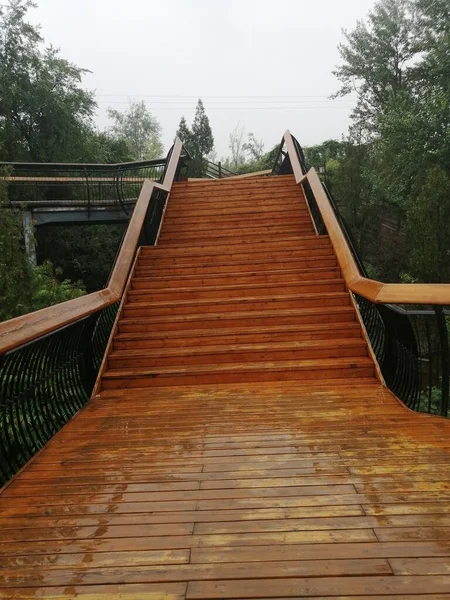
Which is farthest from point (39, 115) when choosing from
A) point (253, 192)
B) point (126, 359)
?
point (126, 359)

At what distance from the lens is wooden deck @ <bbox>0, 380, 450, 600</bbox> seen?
4.42 ft

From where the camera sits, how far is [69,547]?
1547 millimetres

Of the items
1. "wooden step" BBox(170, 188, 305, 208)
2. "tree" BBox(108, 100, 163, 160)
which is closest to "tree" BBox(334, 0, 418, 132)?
"wooden step" BBox(170, 188, 305, 208)

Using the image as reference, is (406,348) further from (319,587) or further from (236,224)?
(236,224)

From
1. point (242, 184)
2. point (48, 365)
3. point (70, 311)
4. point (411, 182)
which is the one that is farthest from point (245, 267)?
point (411, 182)

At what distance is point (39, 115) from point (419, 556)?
55.4 ft

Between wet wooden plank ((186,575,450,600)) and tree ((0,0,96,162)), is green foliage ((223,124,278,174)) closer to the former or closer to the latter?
tree ((0,0,96,162))

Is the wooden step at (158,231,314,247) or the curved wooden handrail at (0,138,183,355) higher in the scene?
the wooden step at (158,231,314,247)

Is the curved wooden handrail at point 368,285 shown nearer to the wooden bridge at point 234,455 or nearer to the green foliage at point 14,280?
the wooden bridge at point 234,455

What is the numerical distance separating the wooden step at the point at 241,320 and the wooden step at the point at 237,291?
403 mm

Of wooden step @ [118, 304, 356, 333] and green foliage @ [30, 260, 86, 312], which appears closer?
wooden step @ [118, 304, 356, 333]

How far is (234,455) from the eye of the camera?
2256mm

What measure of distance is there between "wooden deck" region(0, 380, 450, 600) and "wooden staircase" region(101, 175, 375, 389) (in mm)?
771

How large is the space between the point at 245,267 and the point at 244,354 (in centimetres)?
166
